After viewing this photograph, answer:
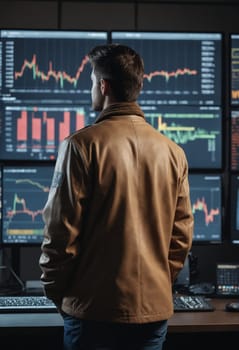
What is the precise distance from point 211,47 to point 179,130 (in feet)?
1.30

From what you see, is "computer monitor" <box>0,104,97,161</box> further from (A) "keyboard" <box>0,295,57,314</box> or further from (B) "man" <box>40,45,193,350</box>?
(B) "man" <box>40,45,193,350</box>

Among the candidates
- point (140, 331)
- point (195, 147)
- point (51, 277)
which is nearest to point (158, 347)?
point (140, 331)

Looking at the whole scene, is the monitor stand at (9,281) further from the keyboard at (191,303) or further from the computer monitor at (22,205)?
the keyboard at (191,303)

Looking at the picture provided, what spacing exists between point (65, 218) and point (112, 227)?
0.45 feet

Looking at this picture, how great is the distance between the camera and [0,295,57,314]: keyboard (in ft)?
6.77

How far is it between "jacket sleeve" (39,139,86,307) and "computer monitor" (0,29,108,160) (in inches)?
33.0

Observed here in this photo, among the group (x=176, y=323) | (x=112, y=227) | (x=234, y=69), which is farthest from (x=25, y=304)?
(x=234, y=69)

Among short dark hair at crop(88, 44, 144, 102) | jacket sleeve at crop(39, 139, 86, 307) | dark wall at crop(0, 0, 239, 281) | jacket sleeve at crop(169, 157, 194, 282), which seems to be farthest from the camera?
dark wall at crop(0, 0, 239, 281)

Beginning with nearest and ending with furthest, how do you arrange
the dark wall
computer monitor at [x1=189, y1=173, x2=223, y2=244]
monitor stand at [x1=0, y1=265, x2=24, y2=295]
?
monitor stand at [x1=0, y1=265, x2=24, y2=295] < computer monitor at [x1=189, y1=173, x2=223, y2=244] < the dark wall

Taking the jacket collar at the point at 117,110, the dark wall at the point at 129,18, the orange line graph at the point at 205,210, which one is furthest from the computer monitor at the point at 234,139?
the jacket collar at the point at 117,110

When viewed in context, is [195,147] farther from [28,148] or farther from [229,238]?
[28,148]

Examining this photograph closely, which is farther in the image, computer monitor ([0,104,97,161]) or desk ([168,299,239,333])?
computer monitor ([0,104,97,161])

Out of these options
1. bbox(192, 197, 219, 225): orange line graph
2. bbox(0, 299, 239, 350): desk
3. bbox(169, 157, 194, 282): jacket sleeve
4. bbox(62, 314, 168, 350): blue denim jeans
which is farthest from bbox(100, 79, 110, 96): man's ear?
bbox(192, 197, 219, 225): orange line graph

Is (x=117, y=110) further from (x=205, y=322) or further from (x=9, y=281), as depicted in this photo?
(x=9, y=281)
